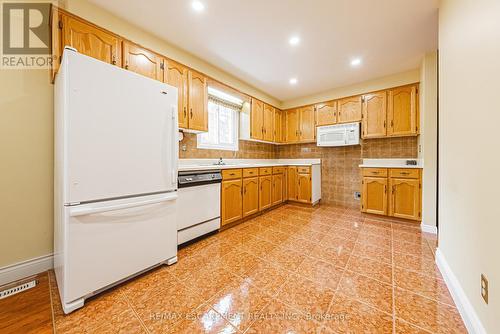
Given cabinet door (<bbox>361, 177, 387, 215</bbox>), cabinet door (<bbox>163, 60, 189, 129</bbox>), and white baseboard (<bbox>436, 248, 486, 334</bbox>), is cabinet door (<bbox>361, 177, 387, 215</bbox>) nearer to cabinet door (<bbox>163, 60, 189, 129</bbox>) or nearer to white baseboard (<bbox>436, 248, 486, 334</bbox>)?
white baseboard (<bbox>436, 248, 486, 334</bbox>)

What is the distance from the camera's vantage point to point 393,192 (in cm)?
307

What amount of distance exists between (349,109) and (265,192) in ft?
7.66

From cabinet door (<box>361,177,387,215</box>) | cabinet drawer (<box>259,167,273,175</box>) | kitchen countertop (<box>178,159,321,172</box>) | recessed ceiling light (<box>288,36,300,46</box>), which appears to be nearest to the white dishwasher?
kitchen countertop (<box>178,159,321,172</box>)

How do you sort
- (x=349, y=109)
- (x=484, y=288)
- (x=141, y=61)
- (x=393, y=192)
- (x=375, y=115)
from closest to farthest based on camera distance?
1. (x=484, y=288)
2. (x=141, y=61)
3. (x=393, y=192)
4. (x=375, y=115)
5. (x=349, y=109)

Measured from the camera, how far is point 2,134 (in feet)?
5.08

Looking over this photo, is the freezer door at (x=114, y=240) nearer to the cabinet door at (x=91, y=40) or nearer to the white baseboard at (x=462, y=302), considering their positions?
the cabinet door at (x=91, y=40)

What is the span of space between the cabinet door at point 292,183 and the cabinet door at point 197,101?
2202 millimetres

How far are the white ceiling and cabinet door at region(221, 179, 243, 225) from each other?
1.85m

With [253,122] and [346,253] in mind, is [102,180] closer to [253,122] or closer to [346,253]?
[346,253]

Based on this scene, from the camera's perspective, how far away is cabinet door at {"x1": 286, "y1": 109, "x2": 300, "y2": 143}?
4449mm

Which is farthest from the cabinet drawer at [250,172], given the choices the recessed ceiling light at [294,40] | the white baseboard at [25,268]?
the white baseboard at [25,268]

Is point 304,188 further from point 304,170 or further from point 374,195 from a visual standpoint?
point 374,195

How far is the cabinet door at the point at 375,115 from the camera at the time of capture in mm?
3354

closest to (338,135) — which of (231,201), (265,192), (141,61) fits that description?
(265,192)
